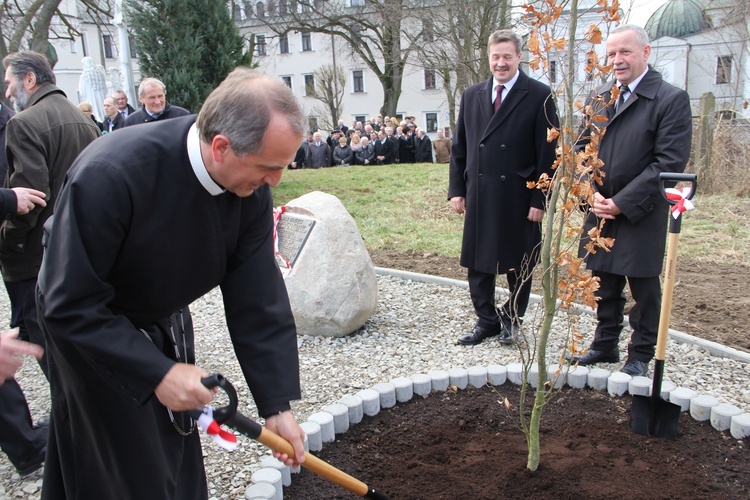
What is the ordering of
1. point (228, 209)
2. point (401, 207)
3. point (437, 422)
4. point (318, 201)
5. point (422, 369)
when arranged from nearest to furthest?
point (228, 209) < point (437, 422) < point (422, 369) < point (318, 201) < point (401, 207)

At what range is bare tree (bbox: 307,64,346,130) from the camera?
40.7m

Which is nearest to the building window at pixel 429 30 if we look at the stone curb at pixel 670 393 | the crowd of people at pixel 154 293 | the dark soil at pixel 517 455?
the stone curb at pixel 670 393

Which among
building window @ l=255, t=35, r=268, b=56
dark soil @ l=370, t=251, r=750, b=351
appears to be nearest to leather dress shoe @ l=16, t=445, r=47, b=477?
dark soil @ l=370, t=251, r=750, b=351

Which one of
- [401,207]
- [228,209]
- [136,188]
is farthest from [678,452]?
[401,207]

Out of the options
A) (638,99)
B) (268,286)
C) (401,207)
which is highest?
(638,99)

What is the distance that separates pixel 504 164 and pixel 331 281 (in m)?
1.60

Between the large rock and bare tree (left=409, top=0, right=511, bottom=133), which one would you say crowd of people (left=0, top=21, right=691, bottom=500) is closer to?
the large rock

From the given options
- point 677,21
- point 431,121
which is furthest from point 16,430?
point 677,21

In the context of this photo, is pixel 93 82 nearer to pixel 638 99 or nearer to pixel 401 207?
pixel 401 207

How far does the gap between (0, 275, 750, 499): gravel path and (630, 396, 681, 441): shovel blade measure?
0.74m

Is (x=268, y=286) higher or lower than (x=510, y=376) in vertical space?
higher

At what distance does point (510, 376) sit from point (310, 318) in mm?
1753

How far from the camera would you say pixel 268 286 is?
2262mm

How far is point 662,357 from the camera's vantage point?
3.28 m
